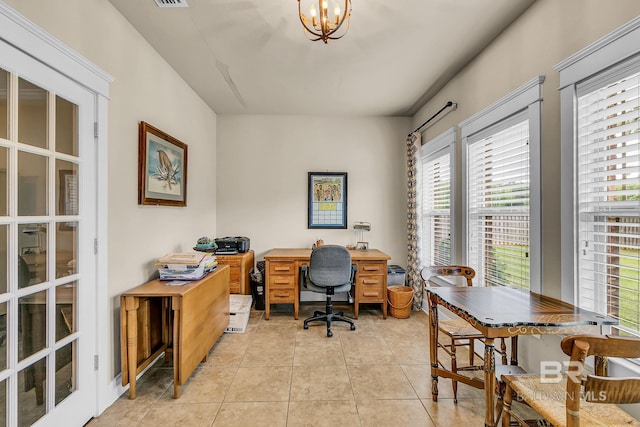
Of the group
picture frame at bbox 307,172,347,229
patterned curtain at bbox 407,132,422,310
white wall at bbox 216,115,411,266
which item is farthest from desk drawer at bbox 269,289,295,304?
patterned curtain at bbox 407,132,422,310

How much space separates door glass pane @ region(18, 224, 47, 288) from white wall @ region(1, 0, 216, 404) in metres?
0.45

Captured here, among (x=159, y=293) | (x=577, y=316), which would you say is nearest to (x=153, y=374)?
(x=159, y=293)

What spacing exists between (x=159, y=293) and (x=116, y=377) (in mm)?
671

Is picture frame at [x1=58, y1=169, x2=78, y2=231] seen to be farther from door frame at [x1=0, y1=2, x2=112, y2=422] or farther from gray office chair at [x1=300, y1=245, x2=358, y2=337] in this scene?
gray office chair at [x1=300, y1=245, x2=358, y2=337]

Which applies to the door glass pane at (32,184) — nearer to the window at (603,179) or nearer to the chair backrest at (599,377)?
the chair backrest at (599,377)

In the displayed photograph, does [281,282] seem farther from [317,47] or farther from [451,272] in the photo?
[317,47]

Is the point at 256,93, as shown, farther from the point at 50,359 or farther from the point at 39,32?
the point at 50,359

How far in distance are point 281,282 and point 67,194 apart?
7.53 feet

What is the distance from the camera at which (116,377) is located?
204 centimetres

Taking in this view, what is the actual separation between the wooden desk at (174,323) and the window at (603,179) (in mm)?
2399

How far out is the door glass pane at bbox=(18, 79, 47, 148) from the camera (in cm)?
142

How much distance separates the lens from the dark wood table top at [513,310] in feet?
4.42

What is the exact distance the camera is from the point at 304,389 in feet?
6.97

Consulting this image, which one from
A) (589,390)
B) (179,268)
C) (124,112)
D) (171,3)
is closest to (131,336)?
(179,268)
